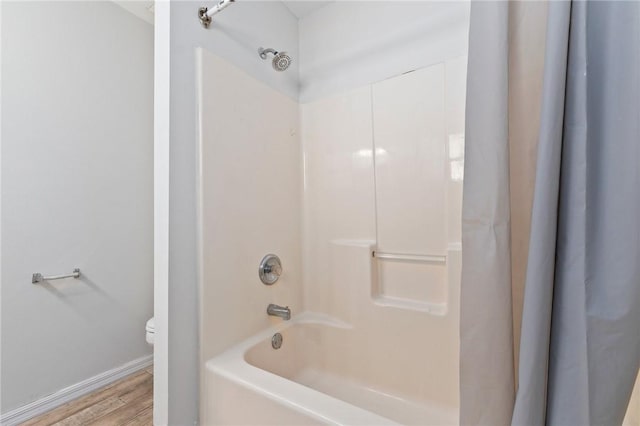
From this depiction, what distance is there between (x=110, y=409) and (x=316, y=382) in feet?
3.94

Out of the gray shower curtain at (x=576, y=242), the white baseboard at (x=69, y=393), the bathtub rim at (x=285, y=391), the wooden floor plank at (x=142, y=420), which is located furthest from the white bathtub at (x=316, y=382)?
the white baseboard at (x=69, y=393)

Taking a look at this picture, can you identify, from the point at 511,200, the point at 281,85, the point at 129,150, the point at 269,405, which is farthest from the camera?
the point at 129,150

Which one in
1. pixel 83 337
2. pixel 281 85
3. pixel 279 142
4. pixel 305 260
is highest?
pixel 281 85

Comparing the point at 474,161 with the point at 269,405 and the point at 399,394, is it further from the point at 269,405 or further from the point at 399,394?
the point at 399,394

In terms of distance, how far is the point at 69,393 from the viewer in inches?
61.7

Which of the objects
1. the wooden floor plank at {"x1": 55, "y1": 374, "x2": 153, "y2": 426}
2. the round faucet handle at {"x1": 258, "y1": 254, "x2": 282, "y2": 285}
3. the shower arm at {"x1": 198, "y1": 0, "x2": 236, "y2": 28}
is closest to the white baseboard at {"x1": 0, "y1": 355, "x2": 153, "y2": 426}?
the wooden floor plank at {"x1": 55, "y1": 374, "x2": 153, "y2": 426}

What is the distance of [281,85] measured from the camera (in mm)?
1573

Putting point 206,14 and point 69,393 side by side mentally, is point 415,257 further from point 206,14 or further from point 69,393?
point 69,393

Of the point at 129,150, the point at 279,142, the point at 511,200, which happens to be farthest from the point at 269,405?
the point at 129,150

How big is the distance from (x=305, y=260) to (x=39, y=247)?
1532mm

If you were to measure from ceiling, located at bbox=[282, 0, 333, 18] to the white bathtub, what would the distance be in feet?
6.32

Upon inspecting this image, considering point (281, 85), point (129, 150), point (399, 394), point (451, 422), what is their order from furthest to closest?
point (129, 150) < point (281, 85) < point (399, 394) < point (451, 422)

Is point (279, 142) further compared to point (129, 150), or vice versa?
point (129, 150)

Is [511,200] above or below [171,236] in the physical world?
above
